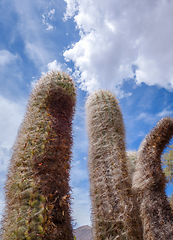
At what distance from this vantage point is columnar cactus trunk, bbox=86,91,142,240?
224 cm

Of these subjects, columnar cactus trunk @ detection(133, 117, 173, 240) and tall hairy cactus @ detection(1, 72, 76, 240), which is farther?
columnar cactus trunk @ detection(133, 117, 173, 240)

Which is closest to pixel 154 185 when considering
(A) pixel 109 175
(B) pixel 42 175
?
(A) pixel 109 175

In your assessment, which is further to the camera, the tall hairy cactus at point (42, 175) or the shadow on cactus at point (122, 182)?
the shadow on cactus at point (122, 182)

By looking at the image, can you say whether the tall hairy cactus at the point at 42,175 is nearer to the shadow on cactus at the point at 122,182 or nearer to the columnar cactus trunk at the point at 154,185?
the shadow on cactus at the point at 122,182

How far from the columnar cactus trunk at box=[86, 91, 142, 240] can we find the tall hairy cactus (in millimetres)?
416

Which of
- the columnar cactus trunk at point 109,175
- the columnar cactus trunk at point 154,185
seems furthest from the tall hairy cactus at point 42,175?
the columnar cactus trunk at point 154,185

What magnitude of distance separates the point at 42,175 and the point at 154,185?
154 centimetres

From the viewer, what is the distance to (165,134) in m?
2.89

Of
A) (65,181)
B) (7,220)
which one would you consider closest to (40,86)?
(65,181)

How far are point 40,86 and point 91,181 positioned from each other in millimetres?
1696

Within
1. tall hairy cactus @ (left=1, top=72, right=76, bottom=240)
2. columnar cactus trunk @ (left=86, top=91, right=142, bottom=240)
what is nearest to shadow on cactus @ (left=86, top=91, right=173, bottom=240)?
columnar cactus trunk @ (left=86, top=91, right=142, bottom=240)

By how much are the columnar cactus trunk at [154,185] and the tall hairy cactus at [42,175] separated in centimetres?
98

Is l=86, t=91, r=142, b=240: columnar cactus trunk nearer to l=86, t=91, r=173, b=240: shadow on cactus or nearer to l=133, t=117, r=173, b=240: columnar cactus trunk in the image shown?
l=86, t=91, r=173, b=240: shadow on cactus

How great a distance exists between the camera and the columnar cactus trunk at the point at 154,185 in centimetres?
225
